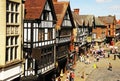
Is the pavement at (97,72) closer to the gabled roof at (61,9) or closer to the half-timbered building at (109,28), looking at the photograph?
the gabled roof at (61,9)

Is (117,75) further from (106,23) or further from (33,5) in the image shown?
(106,23)

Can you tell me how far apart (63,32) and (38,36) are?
12.9 meters

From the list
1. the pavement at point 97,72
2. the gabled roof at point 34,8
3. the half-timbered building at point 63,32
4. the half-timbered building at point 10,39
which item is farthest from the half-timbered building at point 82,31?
the half-timbered building at point 10,39

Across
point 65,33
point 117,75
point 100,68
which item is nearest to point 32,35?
point 65,33

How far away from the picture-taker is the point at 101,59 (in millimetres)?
57875

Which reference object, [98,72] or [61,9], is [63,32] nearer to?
[61,9]

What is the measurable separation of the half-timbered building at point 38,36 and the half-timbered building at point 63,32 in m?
5.36

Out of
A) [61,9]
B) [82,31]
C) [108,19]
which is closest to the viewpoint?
[61,9]

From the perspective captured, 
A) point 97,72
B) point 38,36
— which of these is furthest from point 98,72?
point 38,36

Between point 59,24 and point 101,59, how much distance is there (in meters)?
23.8

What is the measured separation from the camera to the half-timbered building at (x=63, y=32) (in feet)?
122

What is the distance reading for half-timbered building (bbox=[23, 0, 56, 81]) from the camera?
26188 millimetres

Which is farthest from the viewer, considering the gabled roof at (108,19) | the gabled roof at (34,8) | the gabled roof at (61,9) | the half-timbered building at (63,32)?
the gabled roof at (108,19)

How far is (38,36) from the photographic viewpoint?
1092 inches
